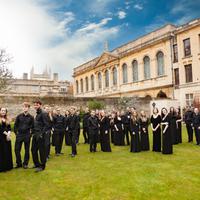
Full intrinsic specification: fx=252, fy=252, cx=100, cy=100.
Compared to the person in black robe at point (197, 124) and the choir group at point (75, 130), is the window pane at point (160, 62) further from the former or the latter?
the person in black robe at point (197, 124)

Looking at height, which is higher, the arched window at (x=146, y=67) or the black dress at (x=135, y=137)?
the arched window at (x=146, y=67)

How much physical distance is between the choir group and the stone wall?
49.2 feet

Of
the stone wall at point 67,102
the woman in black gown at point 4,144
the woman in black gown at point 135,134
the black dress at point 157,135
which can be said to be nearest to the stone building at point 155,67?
the stone wall at point 67,102

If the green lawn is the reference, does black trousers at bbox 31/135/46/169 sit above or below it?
above

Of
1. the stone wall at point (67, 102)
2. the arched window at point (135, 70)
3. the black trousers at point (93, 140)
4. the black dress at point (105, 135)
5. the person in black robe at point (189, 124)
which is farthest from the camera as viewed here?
the arched window at point (135, 70)

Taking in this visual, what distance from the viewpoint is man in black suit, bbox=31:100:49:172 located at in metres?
8.27

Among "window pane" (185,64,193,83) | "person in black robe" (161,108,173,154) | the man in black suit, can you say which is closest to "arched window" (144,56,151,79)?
"window pane" (185,64,193,83)

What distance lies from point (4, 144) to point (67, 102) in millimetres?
22796

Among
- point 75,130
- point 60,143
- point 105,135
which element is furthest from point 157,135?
point 60,143

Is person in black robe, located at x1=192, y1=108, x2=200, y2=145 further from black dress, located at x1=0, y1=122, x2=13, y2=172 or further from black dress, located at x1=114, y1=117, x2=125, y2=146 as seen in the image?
black dress, located at x1=0, y1=122, x2=13, y2=172

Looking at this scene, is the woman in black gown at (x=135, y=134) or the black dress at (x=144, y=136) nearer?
the woman in black gown at (x=135, y=134)

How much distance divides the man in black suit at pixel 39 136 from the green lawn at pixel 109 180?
12.9 inches

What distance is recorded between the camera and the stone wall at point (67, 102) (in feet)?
92.4

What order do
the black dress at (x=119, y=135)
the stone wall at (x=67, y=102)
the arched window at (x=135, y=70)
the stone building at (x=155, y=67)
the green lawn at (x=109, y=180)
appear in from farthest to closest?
the arched window at (x=135, y=70), the stone building at (x=155, y=67), the stone wall at (x=67, y=102), the black dress at (x=119, y=135), the green lawn at (x=109, y=180)
